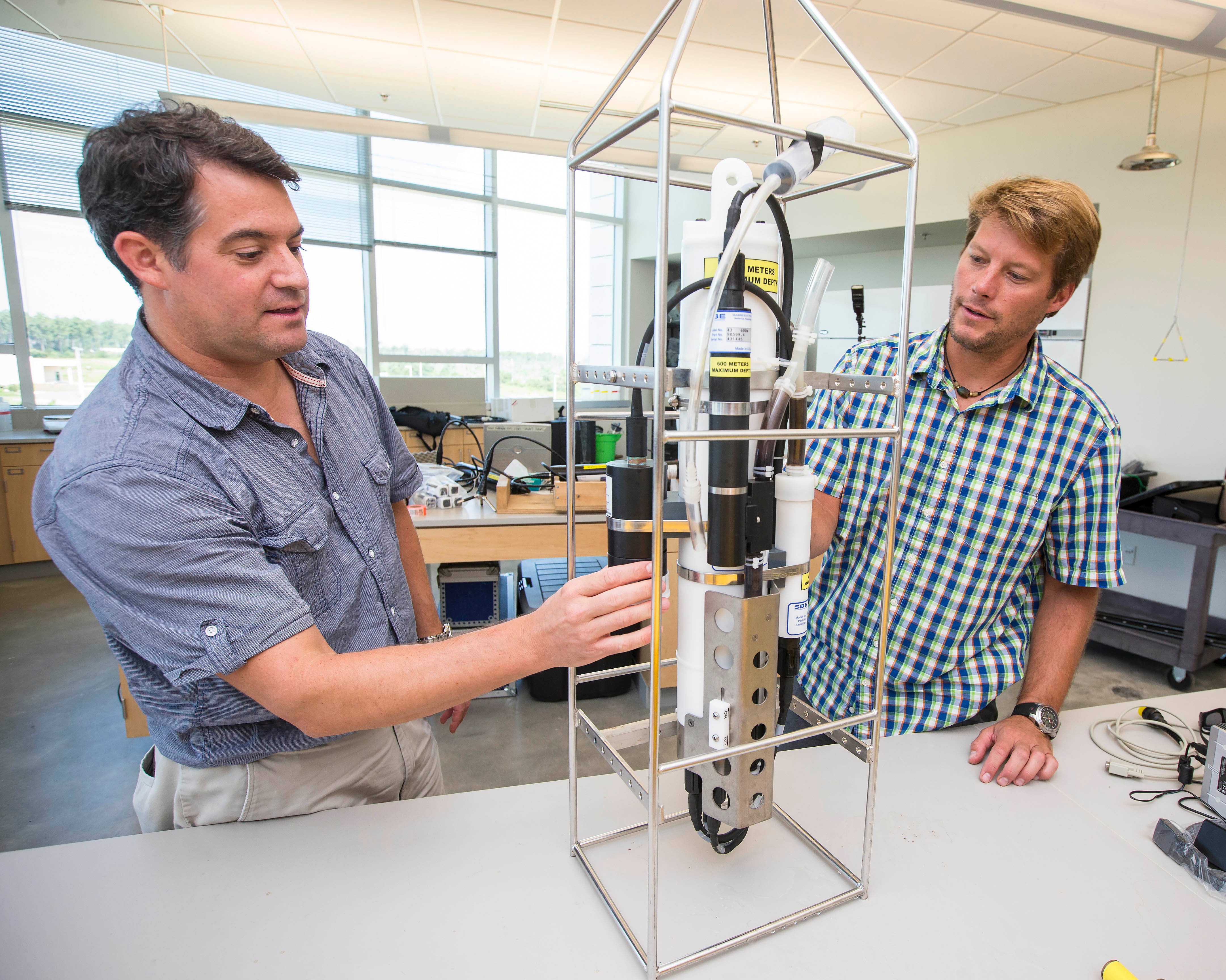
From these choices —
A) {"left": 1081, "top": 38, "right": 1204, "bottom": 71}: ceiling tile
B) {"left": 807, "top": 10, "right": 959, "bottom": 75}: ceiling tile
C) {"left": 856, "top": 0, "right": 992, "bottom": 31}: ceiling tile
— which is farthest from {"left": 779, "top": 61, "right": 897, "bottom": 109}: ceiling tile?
{"left": 1081, "top": 38, "right": 1204, "bottom": 71}: ceiling tile

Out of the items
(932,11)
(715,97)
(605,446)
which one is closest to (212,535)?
(605,446)

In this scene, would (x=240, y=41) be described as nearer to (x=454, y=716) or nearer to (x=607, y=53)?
(x=607, y=53)

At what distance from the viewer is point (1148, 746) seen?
1048 mm

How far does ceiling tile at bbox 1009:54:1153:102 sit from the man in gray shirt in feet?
14.8

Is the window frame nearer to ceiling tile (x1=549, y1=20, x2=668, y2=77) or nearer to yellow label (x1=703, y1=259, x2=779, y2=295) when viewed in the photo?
ceiling tile (x1=549, y1=20, x2=668, y2=77)

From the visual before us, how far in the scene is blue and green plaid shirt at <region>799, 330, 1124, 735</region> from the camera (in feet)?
3.56

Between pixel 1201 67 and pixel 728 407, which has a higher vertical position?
pixel 1201 67

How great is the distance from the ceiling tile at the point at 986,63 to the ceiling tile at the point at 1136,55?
0.17m

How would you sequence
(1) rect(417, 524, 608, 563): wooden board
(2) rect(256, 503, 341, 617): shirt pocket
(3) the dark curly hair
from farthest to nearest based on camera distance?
(1) rect(417, 524, 608, 563): wooden board
(2) rect(256, 503, 341, 617): shirt pocket
(3) the dark curly hair

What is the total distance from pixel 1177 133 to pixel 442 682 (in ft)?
16.4

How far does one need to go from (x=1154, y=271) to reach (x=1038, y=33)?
58.4 inches

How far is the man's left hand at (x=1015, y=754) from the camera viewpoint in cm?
93

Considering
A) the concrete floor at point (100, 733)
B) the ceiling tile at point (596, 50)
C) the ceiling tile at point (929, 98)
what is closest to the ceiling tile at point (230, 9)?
the ceiling tile at point (596, 50)

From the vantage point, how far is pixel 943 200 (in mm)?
4738
